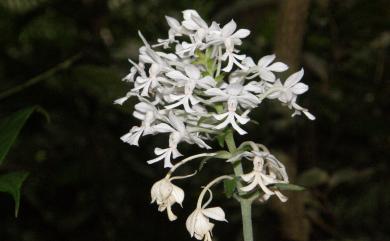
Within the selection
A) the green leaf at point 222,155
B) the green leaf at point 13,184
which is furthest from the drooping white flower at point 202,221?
the green leaf at point 13,184

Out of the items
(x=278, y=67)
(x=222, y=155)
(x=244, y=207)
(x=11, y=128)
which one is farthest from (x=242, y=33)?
(x=11, y=128)

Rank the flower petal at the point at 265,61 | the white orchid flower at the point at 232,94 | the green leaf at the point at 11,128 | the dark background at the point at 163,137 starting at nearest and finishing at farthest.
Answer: the white orchid flower at the point at 232,94 < the flower petal at the point at 265,61 < the green leaf at the point at 11,128 < the dark background at the point at 163,137

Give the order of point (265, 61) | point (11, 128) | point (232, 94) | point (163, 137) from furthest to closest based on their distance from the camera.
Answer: point (163, 137), point (11, 128), point (265, 61), point (232, 94)

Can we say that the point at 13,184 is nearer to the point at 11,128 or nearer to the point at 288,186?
the point at 11,128

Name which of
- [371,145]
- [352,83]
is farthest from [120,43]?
[371,145]

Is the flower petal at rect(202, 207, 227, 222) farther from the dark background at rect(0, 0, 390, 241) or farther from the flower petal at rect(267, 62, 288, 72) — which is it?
the dark background at rect(0, 0, 390, 241)

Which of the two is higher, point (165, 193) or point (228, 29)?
point (228, 29)

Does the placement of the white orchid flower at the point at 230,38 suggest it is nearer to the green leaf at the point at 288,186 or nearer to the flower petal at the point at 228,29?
the flower petal at the point at 228,29
